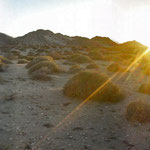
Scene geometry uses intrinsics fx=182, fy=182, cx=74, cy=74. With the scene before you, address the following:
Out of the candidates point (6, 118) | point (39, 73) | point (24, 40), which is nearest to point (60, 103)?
point (6, 118)

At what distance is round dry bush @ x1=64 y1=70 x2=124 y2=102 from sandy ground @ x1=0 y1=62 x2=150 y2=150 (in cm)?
38

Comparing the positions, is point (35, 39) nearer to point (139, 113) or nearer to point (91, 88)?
point (91, 88)

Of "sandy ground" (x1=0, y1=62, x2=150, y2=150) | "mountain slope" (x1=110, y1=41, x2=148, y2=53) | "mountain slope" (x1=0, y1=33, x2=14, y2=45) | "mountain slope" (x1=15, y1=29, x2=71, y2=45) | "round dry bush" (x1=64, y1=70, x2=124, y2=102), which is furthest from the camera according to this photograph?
"mountain slope" (x1=0, y1=33, x2=14, y2=45)

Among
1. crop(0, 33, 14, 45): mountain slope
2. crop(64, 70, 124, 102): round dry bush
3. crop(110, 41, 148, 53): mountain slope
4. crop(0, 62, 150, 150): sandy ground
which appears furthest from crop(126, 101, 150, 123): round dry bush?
crop(0, 33, 14, 45): mountain slope

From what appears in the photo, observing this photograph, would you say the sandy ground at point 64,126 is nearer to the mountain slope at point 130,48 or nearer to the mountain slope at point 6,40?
the mountain slope at point 130,48

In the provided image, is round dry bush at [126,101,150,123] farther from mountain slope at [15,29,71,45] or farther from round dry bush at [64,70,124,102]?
mountain slope at [15,29,71,45]

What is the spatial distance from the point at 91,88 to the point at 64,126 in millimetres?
2865

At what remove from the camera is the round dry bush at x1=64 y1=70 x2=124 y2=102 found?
7.70 m

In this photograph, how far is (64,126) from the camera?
560 centimetres

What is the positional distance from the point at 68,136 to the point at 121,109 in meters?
2.59

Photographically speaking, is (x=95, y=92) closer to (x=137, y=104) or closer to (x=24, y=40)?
(x=137, y=104)

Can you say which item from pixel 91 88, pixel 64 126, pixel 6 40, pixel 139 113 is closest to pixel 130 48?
pixel 91 88

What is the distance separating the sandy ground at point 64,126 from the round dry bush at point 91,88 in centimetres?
38

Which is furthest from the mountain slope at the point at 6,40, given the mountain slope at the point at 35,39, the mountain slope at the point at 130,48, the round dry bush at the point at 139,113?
the round dry bush at the point at 139,113
